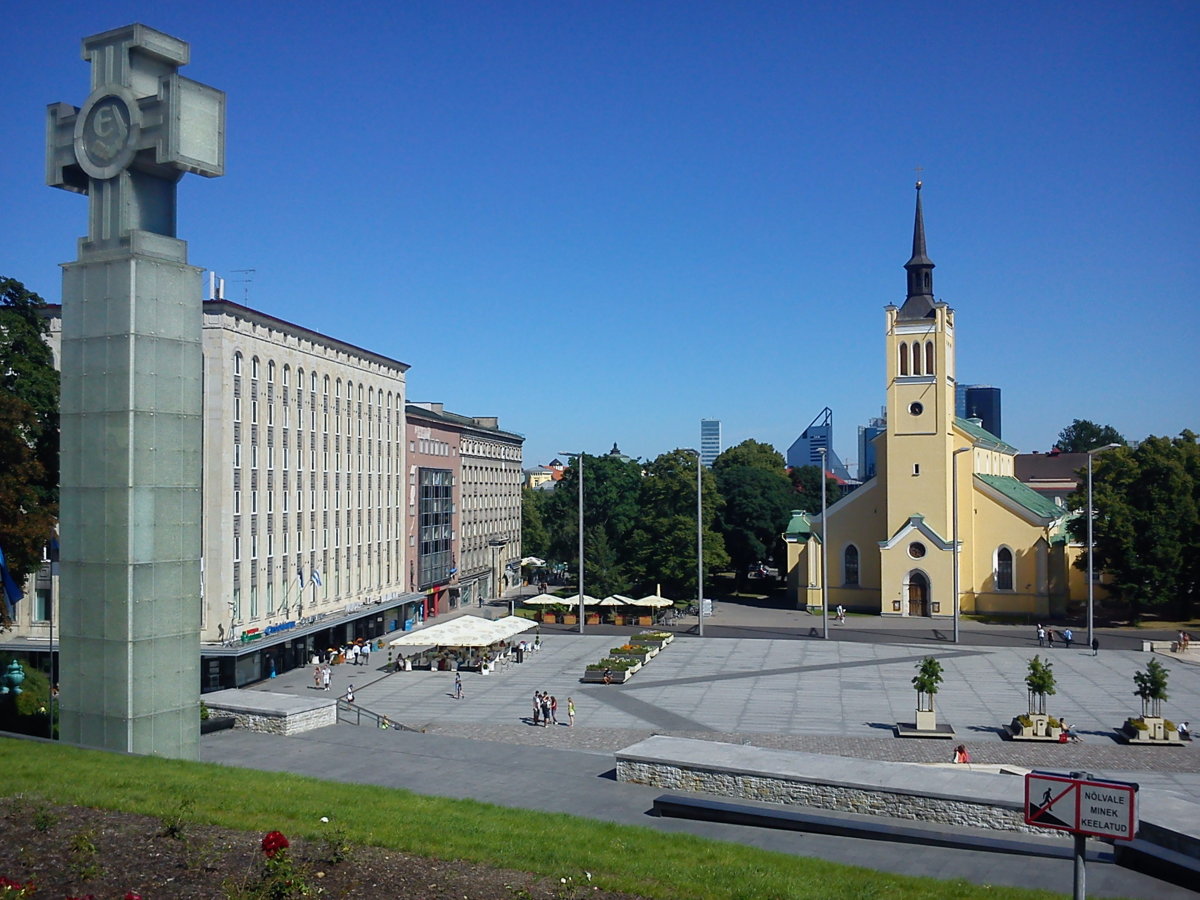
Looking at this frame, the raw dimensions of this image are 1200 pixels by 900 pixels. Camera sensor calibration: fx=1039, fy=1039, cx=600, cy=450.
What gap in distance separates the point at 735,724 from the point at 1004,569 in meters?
41.1

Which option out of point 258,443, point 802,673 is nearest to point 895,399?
point 802,673

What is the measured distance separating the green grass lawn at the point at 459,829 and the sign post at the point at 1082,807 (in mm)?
3665

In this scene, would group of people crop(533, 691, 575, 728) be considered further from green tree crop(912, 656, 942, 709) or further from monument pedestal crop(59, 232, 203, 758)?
monument pedestal crop(59, 232, 203, 758)

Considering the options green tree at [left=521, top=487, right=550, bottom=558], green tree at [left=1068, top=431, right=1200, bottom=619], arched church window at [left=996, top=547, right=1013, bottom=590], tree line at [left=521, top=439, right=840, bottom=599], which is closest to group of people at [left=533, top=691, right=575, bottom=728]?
tree line at [left=521, top=439, right=840, bottom=599]

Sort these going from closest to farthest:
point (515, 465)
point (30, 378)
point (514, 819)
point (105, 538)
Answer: point (514, 819) → point (105, 538) → point (30, 378) → point (515, 465)

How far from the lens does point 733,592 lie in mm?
85625

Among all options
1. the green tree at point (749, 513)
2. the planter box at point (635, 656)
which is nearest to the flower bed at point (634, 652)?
the planter box at point (635, 656)

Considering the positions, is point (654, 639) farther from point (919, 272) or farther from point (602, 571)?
point (919, 272)

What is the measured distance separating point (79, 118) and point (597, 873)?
17.0 m

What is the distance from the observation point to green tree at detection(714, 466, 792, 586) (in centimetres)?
8138

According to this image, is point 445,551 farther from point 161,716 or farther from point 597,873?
point 597,873

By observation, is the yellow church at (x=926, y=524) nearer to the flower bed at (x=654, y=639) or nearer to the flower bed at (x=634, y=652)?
the flower bed at (x=654, y=639)

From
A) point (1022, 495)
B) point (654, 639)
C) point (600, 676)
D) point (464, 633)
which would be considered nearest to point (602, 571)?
point (654, 639)

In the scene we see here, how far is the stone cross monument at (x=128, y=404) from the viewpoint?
1953 cm
